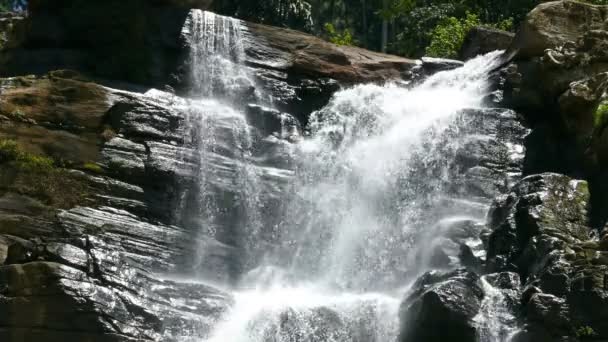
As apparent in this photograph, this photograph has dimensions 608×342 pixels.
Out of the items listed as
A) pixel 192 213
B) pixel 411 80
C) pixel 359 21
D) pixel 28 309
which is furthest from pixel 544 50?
pixel 359 21

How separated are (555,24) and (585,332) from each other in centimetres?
884

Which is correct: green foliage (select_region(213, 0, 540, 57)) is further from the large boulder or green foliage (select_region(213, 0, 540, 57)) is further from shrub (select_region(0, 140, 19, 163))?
shrub (select_region(0, 140, 19, 163))

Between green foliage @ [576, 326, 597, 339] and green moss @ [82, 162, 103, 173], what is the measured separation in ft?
25.7

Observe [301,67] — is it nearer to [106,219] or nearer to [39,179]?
[106,219]

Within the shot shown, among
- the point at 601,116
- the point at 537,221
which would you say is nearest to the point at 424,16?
the point at 601,116

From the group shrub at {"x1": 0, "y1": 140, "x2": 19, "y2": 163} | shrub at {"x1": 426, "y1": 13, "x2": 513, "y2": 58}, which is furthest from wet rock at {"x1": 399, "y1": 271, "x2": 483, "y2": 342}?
A: shrub at {"x1": 426, "y1": 13, "x2": 513, "y2": 58}

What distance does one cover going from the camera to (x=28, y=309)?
13.0 m

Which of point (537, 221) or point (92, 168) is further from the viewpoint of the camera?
point (92, 168)

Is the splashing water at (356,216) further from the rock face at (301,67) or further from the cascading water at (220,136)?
the cascading water at (220,136)

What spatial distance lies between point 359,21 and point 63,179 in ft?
104

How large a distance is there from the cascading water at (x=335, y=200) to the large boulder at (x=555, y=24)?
4.08 feet

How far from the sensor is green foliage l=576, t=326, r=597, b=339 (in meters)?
13.0

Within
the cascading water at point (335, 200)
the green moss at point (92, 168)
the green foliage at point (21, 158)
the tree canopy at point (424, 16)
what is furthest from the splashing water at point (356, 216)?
the tree canopy at point (424, 16)

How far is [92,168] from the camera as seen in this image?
16453mm
